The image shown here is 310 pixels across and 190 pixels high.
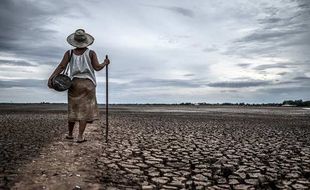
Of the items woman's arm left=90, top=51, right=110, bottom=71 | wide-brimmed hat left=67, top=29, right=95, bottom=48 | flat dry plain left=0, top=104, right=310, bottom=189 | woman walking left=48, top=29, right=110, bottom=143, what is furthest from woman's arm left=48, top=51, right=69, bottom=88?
flat dry plain left=0, top=104, right=310, bottom=189

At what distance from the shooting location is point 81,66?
6879mm

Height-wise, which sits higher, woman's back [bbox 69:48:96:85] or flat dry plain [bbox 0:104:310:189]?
woman's back [bbox 69:48:96:85]

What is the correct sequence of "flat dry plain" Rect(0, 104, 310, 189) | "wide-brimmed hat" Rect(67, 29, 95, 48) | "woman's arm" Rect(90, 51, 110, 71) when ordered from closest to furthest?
"flat dry plain" Rect(0, 104, 310, 189) → "wide-brimmed hat" Rect(67, 29, 95, 48) → "woman's arm" Rect(90, 51, 110, 71)

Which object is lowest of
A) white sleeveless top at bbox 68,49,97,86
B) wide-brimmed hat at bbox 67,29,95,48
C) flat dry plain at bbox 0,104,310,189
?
flat dry plain at bbox 0,104,310,189

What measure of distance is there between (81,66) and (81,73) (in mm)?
139

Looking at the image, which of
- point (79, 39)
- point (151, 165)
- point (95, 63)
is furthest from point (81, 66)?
point (151, 165)

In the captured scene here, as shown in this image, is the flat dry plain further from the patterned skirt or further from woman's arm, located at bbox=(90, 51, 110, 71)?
woman's arm, located at bbox=(90, 51, 110, 71)

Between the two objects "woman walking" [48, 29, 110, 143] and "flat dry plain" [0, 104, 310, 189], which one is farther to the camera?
"woman walking" [48, 29, 110, 143]

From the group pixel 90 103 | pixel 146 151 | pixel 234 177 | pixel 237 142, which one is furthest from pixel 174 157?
pixel 237 142

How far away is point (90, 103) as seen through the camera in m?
7.02

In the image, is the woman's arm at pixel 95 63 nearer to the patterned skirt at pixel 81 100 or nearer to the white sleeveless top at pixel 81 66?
the white sleeveless top at pixel 81 66

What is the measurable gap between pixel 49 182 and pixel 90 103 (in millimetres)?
2981

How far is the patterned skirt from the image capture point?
6.92 metres

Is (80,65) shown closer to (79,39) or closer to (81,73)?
Answer: (81,73)
